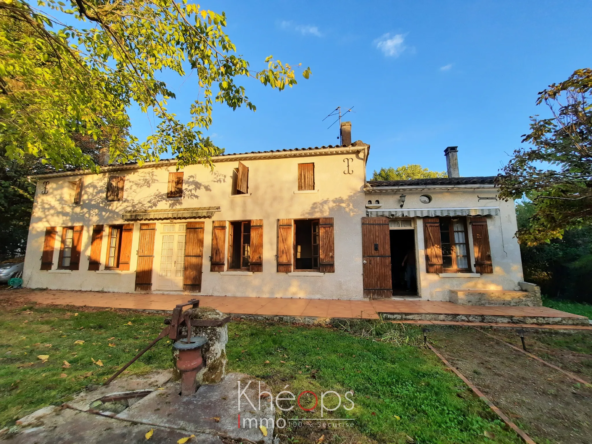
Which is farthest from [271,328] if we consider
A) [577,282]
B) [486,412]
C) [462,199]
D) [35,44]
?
[577,282]

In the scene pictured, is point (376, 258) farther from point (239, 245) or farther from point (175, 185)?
point (175, 185)

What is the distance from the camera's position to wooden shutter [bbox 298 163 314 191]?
905 centimetres

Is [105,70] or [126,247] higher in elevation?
[105,70]

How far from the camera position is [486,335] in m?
5.22

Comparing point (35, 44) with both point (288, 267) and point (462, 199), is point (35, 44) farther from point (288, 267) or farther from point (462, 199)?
point (462, 199)

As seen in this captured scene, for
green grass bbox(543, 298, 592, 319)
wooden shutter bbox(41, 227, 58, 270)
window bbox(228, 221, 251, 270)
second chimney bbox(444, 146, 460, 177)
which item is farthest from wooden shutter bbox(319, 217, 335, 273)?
wooden shutter bbox(41, 227, 58, 270)

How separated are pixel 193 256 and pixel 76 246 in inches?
219

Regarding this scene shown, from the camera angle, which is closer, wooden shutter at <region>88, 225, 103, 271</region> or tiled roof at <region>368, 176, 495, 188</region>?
tiled roof at <region>368, 176, 495, 188</region>

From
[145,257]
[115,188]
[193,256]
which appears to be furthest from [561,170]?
[115,188]

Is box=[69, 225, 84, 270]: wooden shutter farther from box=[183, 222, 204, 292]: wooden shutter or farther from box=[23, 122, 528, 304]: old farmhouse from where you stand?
box=[183, 222, 204, 292]: wooden shutter

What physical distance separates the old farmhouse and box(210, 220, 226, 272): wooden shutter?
1.5 inches

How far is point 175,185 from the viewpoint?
1009cm

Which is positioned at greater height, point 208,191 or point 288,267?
point 208,191

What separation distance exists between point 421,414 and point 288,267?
6.40 meters
